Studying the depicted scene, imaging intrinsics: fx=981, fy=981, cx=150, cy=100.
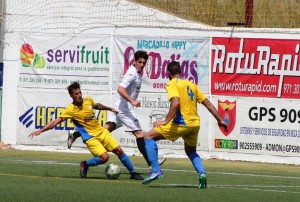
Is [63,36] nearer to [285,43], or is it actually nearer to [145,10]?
[145,10]

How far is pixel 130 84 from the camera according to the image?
18922mm

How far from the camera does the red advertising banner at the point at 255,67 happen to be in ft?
75.4

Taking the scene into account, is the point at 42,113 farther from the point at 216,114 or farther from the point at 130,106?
the point at 216,114

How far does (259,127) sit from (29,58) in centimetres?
680

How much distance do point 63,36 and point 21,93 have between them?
198cm

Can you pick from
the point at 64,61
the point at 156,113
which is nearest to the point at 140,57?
the point at 156,113

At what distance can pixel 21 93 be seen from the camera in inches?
1039

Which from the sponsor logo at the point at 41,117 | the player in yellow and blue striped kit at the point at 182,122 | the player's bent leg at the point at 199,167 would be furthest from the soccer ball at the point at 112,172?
the sponsor logo at the point at 41,117

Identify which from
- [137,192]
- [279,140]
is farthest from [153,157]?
[279,140]

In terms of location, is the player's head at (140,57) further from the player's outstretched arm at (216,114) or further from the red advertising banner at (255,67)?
the red advertising banner at (255,67)

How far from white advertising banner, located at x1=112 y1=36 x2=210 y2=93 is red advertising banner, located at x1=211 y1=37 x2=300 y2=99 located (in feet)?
0.92

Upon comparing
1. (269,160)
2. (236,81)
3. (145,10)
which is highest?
(145,10)

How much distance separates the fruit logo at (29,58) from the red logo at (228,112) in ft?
17.1

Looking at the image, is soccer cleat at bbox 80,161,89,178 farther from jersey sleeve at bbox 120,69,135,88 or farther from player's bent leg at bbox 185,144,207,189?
player's bent leg at bbox 185,144,207,189
